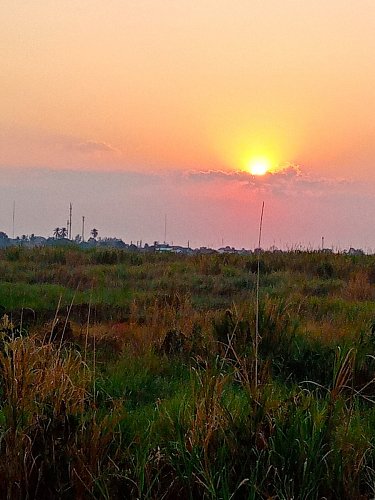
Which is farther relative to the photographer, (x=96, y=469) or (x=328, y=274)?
(x=328, y=274)

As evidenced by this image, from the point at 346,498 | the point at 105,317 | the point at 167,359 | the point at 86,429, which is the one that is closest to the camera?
the point at 346,498

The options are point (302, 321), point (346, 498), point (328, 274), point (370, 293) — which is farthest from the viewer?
point (328, 274)

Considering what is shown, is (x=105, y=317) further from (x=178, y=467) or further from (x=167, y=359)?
(x=178, y=467)

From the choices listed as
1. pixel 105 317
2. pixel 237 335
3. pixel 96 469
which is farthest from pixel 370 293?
pixel 96 469

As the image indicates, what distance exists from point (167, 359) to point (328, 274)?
972 cm

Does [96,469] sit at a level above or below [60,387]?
below

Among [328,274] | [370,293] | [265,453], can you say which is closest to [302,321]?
[370,293]

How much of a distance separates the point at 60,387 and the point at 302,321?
4.86 metres

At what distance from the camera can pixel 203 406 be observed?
3.60m

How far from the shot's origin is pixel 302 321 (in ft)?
27.2

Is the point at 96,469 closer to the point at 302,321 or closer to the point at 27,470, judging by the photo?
the point at 27,470

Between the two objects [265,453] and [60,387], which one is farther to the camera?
[60,387]

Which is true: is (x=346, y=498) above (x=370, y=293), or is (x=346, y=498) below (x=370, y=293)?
below

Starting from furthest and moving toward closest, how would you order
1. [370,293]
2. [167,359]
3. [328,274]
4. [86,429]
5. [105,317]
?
[328,274]
[370,293]
[105,317]
[167,359]
[86,429]
